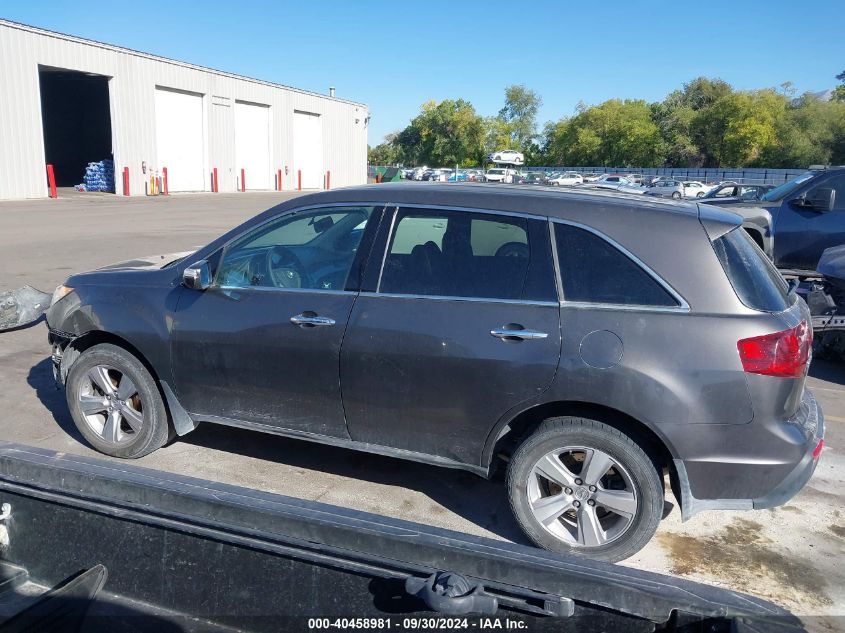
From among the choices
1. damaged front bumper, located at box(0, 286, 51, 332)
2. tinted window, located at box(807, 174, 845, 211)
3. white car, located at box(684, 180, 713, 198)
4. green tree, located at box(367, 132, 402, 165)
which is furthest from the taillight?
green tree, located at box(367, 132, 402, 165)

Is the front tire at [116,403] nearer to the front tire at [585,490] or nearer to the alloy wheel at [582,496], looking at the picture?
the front tire at [585,490]

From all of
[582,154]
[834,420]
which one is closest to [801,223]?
[834,420]

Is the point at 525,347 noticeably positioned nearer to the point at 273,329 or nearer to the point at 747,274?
the point at 747,274

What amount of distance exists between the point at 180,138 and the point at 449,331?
35.9 metres

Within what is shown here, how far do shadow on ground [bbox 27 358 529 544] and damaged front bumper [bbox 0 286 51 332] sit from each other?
3020 millimetres

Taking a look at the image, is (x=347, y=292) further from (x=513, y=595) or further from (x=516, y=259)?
(x=513, y=595)

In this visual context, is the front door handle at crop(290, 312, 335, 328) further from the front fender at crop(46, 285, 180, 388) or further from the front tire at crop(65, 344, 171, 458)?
the front tire at crop(65, 344, 171, 458)

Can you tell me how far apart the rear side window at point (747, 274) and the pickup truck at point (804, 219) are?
6.71 m

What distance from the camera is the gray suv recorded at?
3.43 metres


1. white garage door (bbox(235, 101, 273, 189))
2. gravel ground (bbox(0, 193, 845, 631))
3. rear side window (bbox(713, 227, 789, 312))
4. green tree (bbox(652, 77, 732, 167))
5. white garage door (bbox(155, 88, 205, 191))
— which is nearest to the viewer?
rear side window (bbox(713, 227, 789, 312))

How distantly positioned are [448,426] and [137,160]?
33.3 metres

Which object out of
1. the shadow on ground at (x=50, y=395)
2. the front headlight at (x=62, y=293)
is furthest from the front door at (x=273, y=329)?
the shadow on ground at (x=50, y=395)

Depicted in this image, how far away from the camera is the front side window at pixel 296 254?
423 cm

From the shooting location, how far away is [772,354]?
3.39 m
